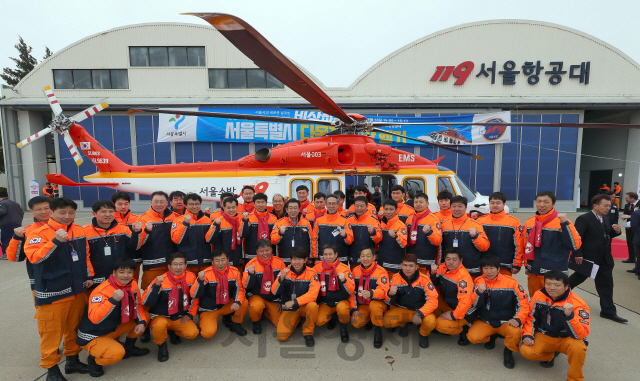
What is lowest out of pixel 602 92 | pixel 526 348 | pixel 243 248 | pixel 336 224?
pixel 526 348

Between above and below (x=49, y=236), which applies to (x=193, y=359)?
below

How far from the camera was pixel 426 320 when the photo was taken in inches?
137

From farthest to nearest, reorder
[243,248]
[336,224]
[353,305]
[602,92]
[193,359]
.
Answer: [602,92] < [243,248] < [336,224] < [353,305] < [193,359]

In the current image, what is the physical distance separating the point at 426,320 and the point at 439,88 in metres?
13.8

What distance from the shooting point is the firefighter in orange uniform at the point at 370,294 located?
3.55 metres

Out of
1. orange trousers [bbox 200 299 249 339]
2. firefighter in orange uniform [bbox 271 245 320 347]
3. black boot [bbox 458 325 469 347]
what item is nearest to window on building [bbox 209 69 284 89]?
firefighter in orange uniform [bbox 271 245 320 347]

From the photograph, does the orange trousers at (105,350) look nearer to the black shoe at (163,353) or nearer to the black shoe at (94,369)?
the black shoe at (94,369)

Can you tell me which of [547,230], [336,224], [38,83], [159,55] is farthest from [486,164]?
[38,83]

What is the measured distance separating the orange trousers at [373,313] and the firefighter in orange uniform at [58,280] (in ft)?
10.6

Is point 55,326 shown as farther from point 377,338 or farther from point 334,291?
point 377,338

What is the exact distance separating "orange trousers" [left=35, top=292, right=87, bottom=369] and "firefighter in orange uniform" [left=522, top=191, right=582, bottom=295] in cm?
574

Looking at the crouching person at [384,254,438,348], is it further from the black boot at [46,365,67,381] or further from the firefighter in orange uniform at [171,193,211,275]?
the black boot at [46,365,67,381]

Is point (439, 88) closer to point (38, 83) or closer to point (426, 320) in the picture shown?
point (426, 320)

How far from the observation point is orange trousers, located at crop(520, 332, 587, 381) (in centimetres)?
275
